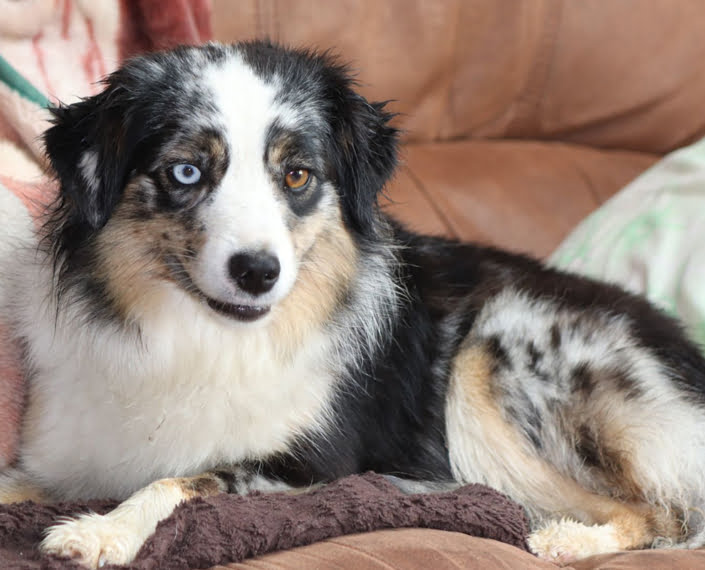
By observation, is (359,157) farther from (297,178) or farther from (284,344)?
(284,344)

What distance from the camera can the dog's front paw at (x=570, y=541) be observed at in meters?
1.95

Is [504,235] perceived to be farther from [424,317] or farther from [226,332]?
[226,332]

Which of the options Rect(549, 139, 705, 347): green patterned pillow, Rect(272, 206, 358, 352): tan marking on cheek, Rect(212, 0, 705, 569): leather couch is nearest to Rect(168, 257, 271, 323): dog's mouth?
Rect(272, 206, 358, 352): tan marking on cheek

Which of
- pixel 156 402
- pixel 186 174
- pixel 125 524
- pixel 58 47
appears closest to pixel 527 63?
pixel 58 47

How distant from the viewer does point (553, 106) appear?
341 centimetres

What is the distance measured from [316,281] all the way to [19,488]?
79 cm

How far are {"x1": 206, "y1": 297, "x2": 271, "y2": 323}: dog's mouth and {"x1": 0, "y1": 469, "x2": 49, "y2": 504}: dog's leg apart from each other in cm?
60

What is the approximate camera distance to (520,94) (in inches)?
132

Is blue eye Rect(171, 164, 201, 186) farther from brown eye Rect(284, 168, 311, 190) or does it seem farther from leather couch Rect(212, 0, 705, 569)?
leather couch Rect(212, 0, 705, 569)

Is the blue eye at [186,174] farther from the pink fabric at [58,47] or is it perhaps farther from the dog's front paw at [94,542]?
the dog's front paw at [94,542]

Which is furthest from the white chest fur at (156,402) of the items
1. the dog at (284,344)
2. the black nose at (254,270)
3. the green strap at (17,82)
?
the green strap at (17,82)

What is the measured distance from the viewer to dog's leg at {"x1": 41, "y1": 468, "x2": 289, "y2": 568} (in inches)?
62.6

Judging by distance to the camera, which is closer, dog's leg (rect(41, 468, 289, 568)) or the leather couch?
dog's leg (rect(41, 468, 289, 568))

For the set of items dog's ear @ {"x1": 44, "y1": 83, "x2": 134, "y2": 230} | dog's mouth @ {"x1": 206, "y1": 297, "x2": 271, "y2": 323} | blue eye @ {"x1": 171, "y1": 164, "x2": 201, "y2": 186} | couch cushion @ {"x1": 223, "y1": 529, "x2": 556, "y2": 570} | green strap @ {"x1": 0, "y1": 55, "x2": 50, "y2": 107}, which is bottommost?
couch cushion @ {"x1": 223, "y1": 529, "x2": 556, "y2": 570}
